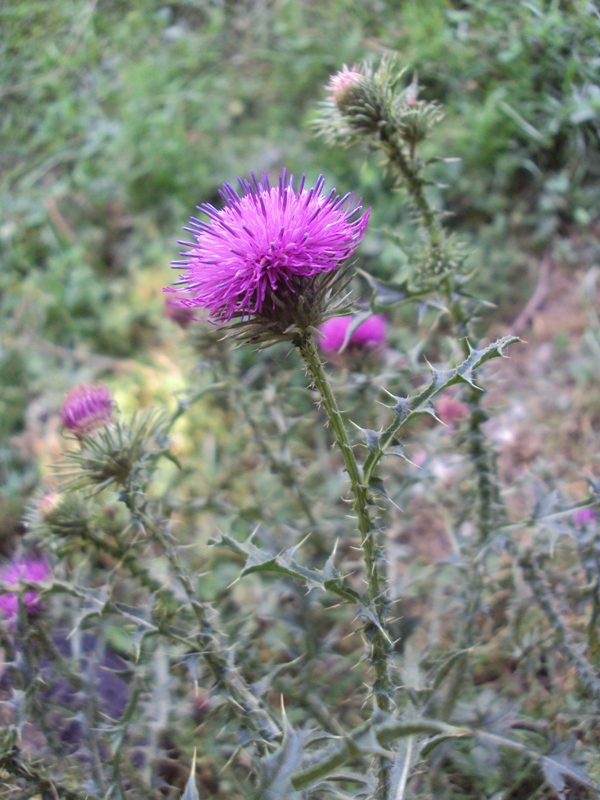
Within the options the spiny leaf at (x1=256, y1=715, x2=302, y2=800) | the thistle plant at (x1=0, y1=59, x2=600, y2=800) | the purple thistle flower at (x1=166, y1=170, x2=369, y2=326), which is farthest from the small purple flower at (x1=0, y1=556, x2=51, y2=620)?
the purple thistle flower at (x1=166, y1=170, x2=369, y2=326)

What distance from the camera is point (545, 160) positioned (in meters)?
3.99

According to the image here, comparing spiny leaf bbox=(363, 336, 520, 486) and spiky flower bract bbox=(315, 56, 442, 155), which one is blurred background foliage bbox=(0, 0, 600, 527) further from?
spiny leaf bbox=(363, 336, 520, 486)

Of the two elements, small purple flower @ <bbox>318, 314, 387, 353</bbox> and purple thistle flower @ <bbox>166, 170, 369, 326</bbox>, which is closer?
purple thistle flower @ <bbox>166, 170, 369, 326</bbox>

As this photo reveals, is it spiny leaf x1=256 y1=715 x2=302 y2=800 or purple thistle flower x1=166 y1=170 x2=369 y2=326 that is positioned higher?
purple thistle flower x1=166 y1=170 x2=369 y2=326

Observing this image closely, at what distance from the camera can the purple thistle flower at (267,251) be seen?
55.7 inches

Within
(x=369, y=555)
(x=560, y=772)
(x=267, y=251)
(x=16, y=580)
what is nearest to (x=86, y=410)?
(x=16, y=580)

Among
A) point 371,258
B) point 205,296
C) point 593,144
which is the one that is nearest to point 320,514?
point 205,296

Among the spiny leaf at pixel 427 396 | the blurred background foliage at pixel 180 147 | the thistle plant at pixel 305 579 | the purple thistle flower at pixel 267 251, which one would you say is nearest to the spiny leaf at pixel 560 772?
the thistle plant at pixel 305 579

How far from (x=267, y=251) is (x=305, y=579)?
812 mm

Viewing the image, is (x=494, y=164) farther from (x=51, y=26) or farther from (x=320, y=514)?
(x=51, y=26)

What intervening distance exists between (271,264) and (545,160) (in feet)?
11.1

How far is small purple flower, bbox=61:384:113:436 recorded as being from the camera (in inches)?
79.0

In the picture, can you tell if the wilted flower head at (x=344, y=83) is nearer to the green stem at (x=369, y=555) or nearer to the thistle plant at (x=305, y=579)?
the thistle plant at (x=305, y=579)

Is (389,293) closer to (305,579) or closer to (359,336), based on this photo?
(359,336)
